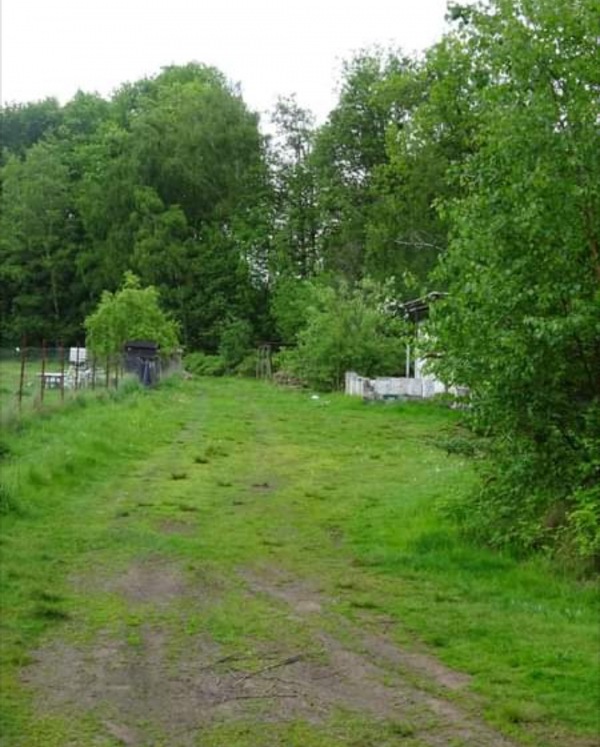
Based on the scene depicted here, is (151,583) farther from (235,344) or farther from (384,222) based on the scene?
(235,344)

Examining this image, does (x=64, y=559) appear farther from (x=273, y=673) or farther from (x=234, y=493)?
(x=234, y=493)

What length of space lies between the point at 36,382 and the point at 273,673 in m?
22.8

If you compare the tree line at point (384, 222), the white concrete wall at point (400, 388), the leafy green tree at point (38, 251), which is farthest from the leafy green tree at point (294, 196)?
the white concrete wall at point (400, 388)

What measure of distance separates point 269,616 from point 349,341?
2660 centimetres

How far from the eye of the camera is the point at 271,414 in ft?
84.9

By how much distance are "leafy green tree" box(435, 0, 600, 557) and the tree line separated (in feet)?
0.07

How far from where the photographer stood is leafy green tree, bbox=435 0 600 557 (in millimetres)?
8992

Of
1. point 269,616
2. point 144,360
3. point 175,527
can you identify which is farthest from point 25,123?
point 269,616

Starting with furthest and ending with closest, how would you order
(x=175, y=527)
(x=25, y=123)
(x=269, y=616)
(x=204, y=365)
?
1. (x=25, y=123)
2. (x=204, y=365)
3. (x=175, y=527)
4. (x=269, y=616)

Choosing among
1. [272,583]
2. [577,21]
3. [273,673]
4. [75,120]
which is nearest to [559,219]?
[577,21]

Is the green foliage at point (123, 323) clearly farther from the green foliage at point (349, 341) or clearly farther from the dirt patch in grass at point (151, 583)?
the dirt patch in grass at point (151, 583)

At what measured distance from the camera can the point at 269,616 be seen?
285 inches

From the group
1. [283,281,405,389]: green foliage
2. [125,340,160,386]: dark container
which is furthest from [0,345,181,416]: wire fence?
[283,281,405,389]: green foliage

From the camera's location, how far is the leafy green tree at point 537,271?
899 centimetres
